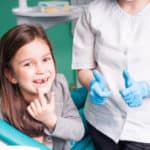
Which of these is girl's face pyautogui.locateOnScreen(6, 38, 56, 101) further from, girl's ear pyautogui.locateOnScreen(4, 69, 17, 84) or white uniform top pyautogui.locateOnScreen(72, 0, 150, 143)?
white uniform top pyautogui.locateOnScreen(72, 0, 150, 143)

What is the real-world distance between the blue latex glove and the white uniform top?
62 millimetres

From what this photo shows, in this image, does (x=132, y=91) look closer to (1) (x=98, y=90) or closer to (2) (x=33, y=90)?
(1) (x=98, y=90)

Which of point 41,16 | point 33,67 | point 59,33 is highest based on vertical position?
point 33,67

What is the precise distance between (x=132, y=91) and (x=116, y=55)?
0.14 meters

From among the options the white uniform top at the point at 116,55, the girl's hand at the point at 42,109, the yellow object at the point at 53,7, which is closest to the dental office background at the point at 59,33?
the yellow object at the point at 53,7

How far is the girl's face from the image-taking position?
95 centimetres

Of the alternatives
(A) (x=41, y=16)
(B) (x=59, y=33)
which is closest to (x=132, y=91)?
(A) (x=41, y=16)

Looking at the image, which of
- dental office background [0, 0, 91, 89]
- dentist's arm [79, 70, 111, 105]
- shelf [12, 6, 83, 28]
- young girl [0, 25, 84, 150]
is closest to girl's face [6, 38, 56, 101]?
young girl [0, 25, 84, 150]

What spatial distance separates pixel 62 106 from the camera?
1092mm

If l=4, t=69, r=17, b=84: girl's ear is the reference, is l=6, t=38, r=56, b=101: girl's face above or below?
above

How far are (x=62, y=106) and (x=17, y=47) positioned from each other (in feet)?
0.78

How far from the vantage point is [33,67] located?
3.16 feet

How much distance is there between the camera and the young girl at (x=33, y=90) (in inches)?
37.5

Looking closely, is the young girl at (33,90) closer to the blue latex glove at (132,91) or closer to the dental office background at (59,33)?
the blue latex glove at (132,91)
